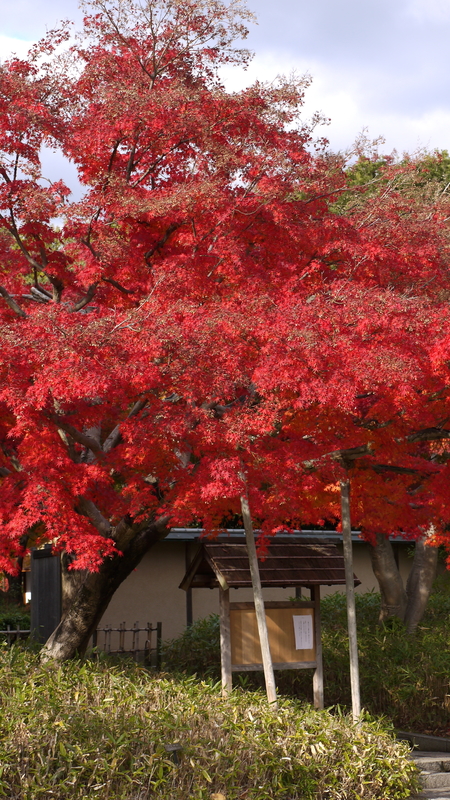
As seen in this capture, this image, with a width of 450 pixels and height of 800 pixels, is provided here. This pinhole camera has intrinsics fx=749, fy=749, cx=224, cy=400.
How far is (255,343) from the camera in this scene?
9.83 m

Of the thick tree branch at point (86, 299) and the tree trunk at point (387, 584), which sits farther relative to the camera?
the tree trunk at point (387, 584)

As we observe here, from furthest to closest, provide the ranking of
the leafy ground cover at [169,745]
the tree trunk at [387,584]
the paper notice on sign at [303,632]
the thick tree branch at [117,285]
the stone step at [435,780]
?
the tree trunk at [387,584]
the paper notice on sign at [303,632]
the thick tree branch at [117,285]
the stone step at [435,780]
the leafy ground cover at [169,745]

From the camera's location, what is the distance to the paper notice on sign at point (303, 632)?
1170 centimetres

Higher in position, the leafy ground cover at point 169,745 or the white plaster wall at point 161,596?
the white plaster wall at point 161,596

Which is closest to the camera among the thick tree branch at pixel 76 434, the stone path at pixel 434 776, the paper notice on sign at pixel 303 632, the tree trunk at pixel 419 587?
the stone path at pixel 434 776

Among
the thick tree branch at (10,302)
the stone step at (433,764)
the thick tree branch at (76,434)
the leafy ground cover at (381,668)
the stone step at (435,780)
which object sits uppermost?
the thick tree branch at (10,302)

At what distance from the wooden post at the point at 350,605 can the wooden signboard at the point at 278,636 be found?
3.78ft

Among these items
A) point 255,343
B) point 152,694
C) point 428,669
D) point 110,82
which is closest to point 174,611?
point 428,669

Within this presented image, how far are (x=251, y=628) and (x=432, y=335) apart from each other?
5.08 metres

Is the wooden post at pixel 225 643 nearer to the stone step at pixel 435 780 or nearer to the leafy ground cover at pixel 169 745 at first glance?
the leafy ground cover at pixel 169 745

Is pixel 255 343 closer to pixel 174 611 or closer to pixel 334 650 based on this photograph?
pixel 334 650

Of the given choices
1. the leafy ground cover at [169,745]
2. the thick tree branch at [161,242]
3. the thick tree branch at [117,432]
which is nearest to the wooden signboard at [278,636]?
the leafy ground cover at [169,745]

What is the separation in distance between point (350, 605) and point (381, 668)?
428cm

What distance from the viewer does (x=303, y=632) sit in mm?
11789
